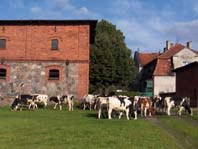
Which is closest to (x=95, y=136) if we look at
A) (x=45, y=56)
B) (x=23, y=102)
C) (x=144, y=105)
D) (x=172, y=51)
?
(x=144, y=105)

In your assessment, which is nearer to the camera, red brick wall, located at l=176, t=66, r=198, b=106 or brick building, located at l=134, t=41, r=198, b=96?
red brick wall, located at l=176, t=66, r=198, b=106

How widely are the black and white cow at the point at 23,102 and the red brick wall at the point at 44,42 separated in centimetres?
821

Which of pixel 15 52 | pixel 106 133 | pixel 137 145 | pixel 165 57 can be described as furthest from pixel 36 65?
pixel 165 57

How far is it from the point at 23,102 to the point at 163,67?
1802 inches

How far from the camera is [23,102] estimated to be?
116 feet

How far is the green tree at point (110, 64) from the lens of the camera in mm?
66625

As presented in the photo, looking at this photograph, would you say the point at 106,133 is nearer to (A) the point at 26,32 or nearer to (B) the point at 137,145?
(B) the point at 137,145

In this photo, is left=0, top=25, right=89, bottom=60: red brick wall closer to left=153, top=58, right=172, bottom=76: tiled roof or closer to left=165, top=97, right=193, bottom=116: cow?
left=165, top=97, right=193, bottom=116: cow

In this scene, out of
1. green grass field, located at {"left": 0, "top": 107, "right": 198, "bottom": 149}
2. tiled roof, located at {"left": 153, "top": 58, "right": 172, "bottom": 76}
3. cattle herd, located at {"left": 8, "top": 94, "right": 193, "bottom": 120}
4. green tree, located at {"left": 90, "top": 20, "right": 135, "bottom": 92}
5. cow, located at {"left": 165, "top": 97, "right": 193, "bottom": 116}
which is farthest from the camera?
tiled roof, located at {"left": 153, "top": 58, "right": 172, "bottom": 76}

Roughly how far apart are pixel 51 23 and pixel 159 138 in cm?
2880

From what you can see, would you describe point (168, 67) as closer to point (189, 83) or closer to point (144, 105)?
point (189, 83)

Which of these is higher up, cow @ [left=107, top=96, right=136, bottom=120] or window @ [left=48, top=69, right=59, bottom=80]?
window @ [left=48, top=69, right=59, bottom=80]

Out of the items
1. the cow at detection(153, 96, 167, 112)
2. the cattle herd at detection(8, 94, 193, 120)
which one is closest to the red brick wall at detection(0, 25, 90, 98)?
the cattle herd at detection(8, 94, 193, 120)

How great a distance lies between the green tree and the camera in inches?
2623
